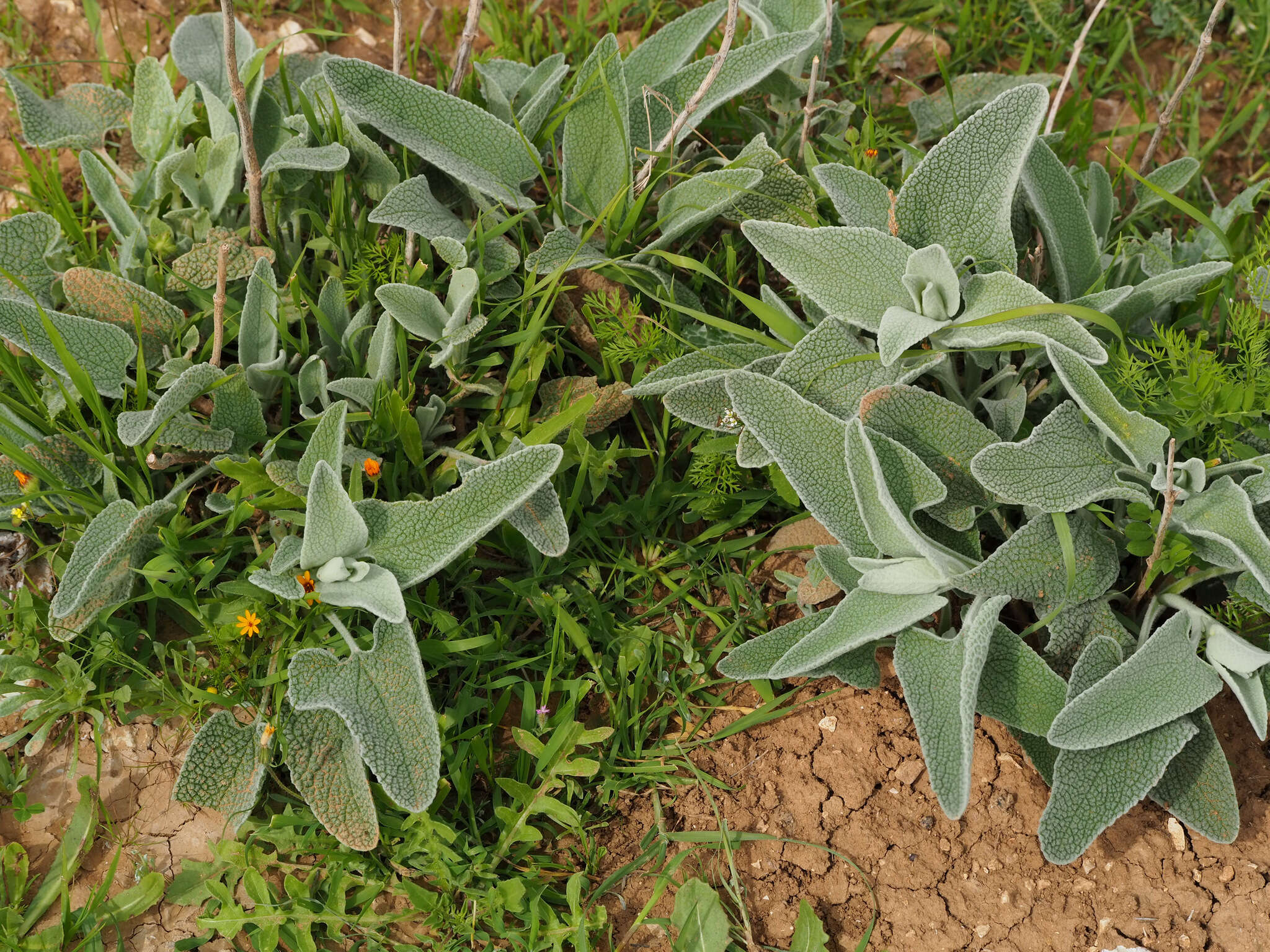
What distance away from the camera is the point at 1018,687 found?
6.61ft

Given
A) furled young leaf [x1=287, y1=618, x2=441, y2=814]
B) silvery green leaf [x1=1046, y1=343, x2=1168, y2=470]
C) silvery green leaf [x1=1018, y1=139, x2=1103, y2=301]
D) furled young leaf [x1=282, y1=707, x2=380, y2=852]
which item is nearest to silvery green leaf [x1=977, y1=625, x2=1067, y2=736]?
silvery green leaf [x1=1046, y1=343, x2=1168, y2=470]

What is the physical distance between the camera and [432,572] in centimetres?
200

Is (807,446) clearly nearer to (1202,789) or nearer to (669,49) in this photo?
(1202,789)

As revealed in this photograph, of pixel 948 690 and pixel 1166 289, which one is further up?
pixel 1166 289

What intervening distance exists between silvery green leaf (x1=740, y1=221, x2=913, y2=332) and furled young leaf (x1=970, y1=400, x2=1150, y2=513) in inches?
14.6

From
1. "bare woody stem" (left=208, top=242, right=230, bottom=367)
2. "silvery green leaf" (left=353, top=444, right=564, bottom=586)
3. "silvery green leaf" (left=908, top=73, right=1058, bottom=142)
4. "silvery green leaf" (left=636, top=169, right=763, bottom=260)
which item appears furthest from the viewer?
"silvery green leaf" (left=908, top=73, right=1058, bottom=142)

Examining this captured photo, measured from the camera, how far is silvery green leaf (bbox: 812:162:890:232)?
7.48 ft

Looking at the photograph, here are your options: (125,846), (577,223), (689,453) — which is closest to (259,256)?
(577,223)

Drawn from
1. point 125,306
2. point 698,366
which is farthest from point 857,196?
point 125,306

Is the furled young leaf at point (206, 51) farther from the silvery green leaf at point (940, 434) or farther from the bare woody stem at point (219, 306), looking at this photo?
the silvery green leaf at point (940, 434)

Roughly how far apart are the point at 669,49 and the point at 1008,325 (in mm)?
1101

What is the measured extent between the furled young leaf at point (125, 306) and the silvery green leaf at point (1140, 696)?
195cm

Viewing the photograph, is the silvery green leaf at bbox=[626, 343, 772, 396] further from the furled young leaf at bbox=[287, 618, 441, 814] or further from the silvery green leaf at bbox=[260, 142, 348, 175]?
the silvery green leaf at bbox=[260, 142, 348, 175]

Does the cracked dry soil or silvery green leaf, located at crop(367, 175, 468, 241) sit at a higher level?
silvery green leaf, located at crop(367, 175, 468, 241)
